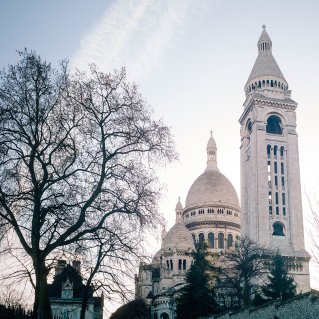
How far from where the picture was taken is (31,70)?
13828 millimetres

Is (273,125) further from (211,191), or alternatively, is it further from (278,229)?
(211,191)

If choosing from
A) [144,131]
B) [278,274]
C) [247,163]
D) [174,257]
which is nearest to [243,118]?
[247,163]

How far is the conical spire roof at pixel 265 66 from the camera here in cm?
7694

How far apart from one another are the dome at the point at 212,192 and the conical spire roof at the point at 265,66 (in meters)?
36.9

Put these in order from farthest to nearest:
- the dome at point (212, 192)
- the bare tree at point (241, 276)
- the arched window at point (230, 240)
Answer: the dome at point (212, 192)
the arched window at point (230, 240)
the bare tree at point (241, 276)

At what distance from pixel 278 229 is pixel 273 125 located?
1923 centimetres

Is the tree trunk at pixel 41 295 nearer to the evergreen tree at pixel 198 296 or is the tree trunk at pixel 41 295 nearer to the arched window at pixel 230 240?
the evergreen tree at pixel 198 296

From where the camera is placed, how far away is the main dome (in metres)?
107

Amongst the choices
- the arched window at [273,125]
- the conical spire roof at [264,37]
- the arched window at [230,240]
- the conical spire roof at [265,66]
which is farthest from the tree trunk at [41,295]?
the arched window at [230,240]

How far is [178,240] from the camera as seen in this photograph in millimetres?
84125

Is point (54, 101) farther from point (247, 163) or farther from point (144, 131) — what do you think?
point (247, 163)

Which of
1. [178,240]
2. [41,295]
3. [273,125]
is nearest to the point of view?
[41,295]

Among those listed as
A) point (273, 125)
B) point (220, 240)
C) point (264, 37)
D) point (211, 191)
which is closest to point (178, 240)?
point (220, 240)

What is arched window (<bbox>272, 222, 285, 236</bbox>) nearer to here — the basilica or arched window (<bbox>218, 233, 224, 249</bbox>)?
the basilica
